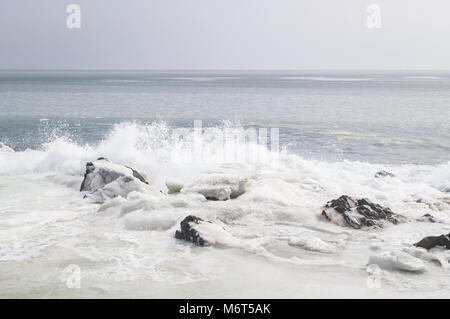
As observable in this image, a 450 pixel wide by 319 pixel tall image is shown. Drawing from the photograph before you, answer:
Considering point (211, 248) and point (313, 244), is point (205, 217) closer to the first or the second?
point (211, 248)

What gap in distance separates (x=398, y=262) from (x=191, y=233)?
3394 mm

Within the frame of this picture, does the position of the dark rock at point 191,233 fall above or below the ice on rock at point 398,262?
above

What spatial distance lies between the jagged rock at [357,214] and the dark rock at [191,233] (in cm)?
Answer: 283

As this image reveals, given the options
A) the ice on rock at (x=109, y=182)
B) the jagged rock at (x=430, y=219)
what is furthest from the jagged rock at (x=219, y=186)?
the jagged rock at (x=430, y=219)

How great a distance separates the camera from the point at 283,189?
11719 mm

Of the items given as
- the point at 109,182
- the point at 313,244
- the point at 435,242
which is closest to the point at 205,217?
the point at 313,244

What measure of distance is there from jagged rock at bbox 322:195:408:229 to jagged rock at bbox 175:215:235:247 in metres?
2.47

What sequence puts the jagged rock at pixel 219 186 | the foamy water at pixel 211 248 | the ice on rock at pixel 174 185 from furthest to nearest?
1. the ice on rock at pixel 174 185
2. the jagged rock at pixel 219 186
3. the foamy water at pixel 211 248

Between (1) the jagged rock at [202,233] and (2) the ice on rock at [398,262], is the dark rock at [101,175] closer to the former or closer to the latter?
(1) the jagged rock at [202,233]

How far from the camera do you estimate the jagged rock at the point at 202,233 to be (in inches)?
316

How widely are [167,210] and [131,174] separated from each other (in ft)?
8.51

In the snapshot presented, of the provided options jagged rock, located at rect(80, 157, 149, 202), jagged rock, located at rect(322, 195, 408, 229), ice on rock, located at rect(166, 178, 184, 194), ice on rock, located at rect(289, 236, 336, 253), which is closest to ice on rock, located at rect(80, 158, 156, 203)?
jagged rock, located at rect(80, 157, 149, 202)
